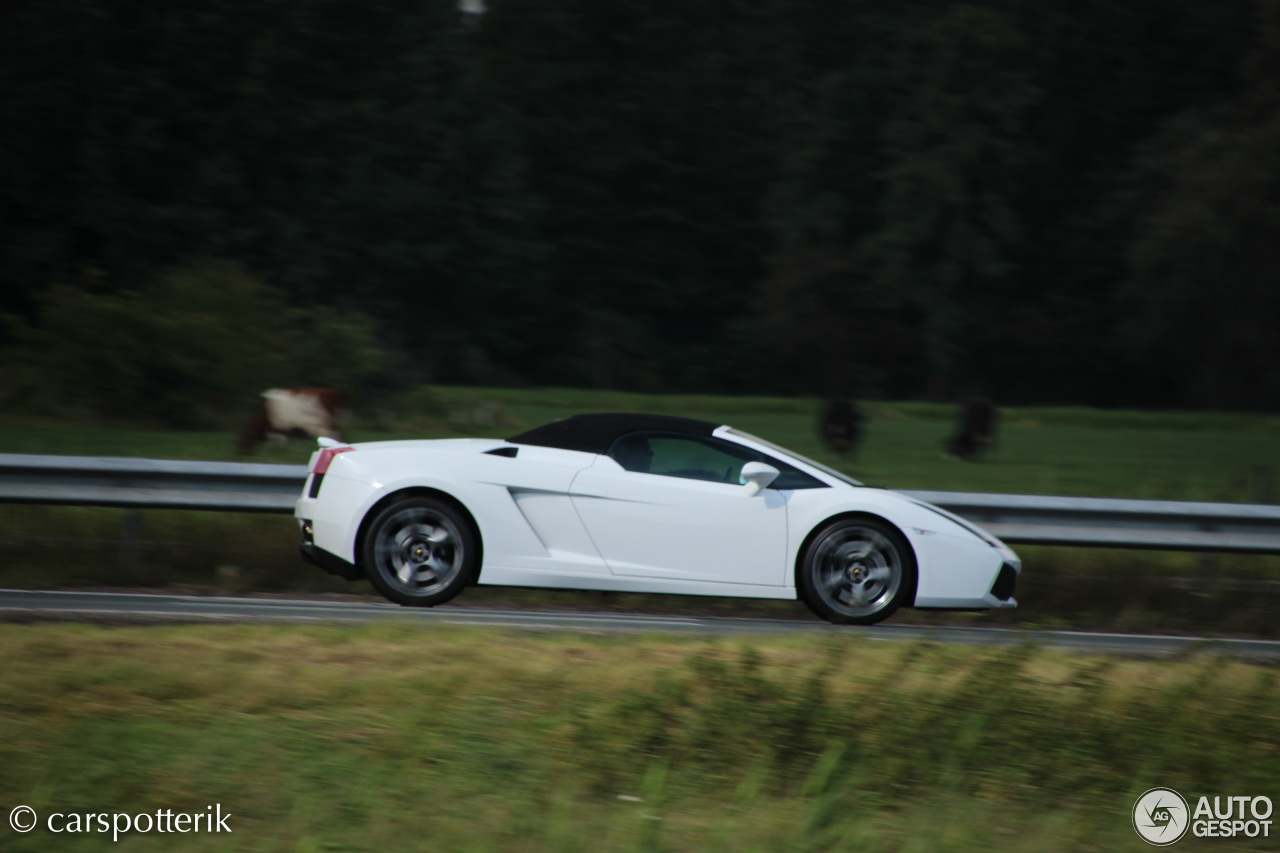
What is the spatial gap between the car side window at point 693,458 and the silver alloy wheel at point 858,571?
0.39 m

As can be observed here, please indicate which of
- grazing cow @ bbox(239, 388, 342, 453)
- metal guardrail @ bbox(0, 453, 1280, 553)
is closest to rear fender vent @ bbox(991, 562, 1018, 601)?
metal guardrail @ bbox(0, 453, 1280, 553)

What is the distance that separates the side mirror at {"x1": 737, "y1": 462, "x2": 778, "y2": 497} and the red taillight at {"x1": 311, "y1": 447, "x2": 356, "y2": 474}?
239cm

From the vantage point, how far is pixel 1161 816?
5.23 m

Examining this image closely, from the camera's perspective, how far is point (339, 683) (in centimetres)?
596

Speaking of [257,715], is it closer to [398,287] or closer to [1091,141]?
[398,287]

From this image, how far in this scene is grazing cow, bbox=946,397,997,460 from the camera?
2025 cm

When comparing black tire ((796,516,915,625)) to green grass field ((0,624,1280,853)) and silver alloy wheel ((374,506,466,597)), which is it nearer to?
green grass field ((0,624,1280,853))

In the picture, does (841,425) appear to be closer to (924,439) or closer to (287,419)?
(924,439)

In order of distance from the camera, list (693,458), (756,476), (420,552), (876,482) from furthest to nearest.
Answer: (876,482) → (693,458) → (420,552) → (756,476)

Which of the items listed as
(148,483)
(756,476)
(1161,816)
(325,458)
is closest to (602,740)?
(1161,816)

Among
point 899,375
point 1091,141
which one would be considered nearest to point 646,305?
point 899,375

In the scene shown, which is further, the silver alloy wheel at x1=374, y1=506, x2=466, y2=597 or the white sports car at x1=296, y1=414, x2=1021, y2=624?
the silver alloy wheel at x1=374, y1=506, x2=466, y2=597

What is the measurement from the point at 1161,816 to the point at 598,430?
13.7 ft

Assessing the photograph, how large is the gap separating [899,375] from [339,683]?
3624 centimetres
